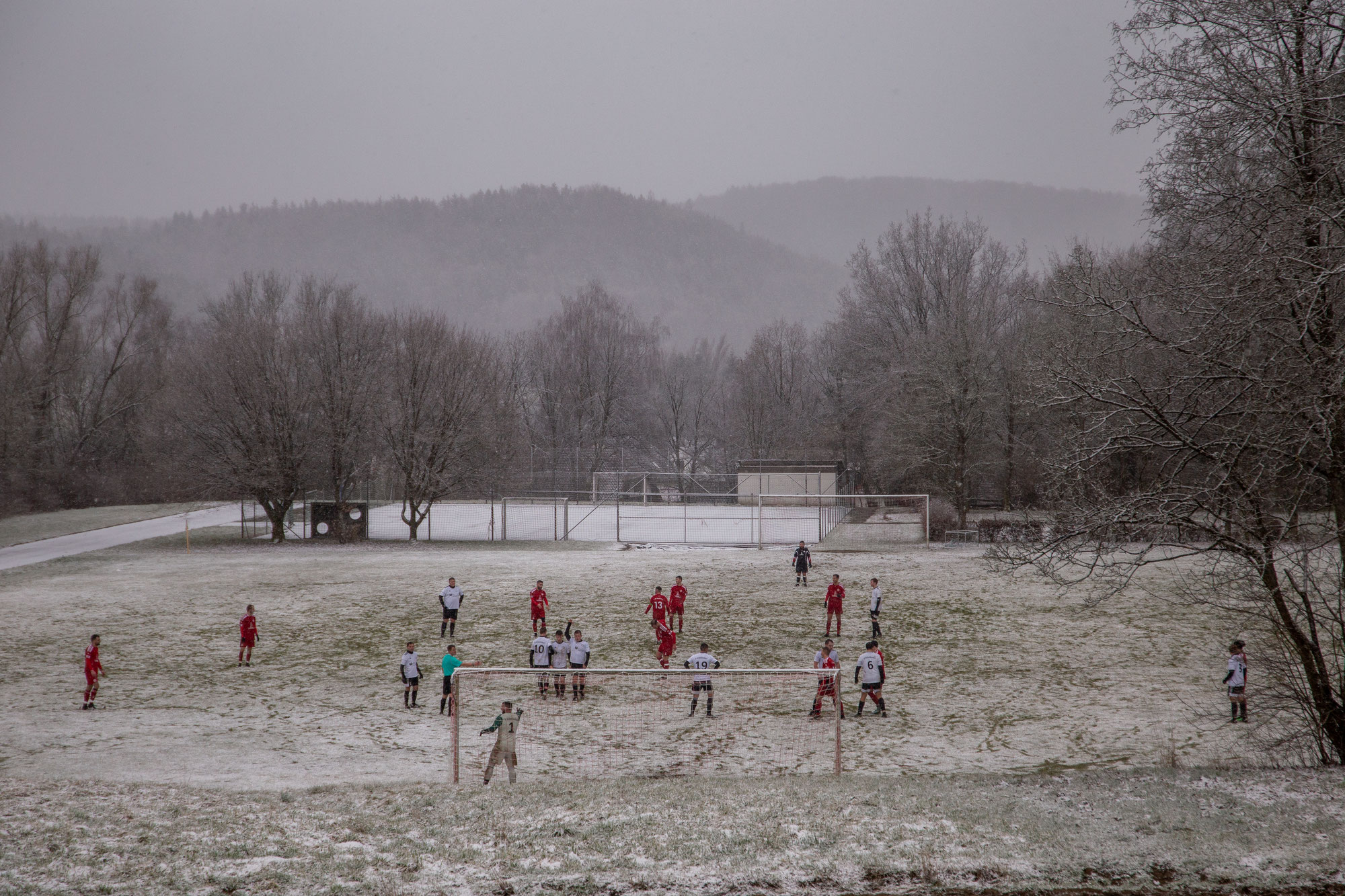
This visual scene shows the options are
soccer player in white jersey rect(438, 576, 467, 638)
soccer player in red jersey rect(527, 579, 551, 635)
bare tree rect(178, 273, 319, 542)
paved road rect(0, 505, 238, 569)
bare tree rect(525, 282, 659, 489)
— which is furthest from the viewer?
bare tree rect(525, 282, 659, 489)

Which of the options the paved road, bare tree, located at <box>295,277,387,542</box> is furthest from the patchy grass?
bare tree, located at <box>295,277,387,542</box>

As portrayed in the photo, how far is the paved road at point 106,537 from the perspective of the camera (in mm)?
33500

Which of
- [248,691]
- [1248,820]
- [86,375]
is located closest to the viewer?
[1248,820]

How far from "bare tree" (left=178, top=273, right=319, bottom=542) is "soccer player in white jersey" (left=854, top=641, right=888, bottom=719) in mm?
30576

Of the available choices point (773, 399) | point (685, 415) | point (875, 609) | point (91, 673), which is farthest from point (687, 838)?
point (685, 415)

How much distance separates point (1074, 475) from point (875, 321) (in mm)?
52088

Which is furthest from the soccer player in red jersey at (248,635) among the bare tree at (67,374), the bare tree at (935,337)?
the bare tree at (67,374)

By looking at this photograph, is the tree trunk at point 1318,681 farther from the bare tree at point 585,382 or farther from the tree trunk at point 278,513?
the bare tree at point 585,382

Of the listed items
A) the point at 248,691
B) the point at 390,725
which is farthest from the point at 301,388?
the point at 390,725

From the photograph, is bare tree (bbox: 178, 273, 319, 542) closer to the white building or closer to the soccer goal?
the white building

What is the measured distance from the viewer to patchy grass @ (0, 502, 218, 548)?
3984 cm

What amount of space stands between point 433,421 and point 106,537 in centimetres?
1598

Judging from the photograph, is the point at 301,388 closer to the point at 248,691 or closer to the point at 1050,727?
the point at 248,691

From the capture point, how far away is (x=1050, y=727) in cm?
1393
